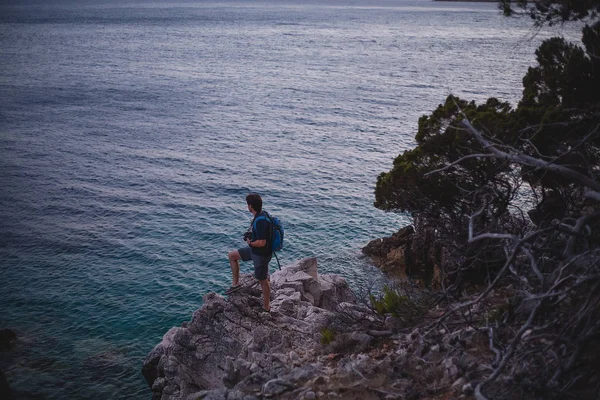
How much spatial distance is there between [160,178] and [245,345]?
2572 centimetres

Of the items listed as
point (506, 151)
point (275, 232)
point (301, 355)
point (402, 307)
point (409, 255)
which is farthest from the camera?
point (409, 255)

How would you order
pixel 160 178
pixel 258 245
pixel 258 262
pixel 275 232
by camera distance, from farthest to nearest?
pixel 160 178 → pixel 258 262 → pixel 275 232 → pixel 258 245

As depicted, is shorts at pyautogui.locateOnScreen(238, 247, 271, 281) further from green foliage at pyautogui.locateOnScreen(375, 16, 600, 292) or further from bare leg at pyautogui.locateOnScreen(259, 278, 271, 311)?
green foliage at pyautogui.locateOnScreen(375, 16, 600, 292)

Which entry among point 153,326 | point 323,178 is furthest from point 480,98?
point 153,326

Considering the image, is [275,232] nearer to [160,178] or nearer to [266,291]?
[266,291]

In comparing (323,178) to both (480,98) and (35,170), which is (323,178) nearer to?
(35,170)

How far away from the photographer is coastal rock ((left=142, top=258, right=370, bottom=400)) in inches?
362

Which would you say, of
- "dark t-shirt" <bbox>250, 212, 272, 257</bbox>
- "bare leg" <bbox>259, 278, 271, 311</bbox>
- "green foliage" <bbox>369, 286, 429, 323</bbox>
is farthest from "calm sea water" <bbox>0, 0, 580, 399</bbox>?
"dark t-shirt" <bbox>250, 212, 272, 257</bbox>

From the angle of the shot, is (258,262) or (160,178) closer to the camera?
(258,262)

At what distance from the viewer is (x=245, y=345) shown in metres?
11.6

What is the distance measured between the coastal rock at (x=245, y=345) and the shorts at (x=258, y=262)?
1.29m

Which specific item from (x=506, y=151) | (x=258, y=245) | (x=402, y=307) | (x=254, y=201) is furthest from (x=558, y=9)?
(x=258, y=245)

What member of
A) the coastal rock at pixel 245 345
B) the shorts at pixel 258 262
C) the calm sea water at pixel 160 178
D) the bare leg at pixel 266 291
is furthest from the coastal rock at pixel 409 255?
the shorts at pixel 258 262

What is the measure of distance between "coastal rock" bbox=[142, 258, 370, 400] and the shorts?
1290 millimetres
